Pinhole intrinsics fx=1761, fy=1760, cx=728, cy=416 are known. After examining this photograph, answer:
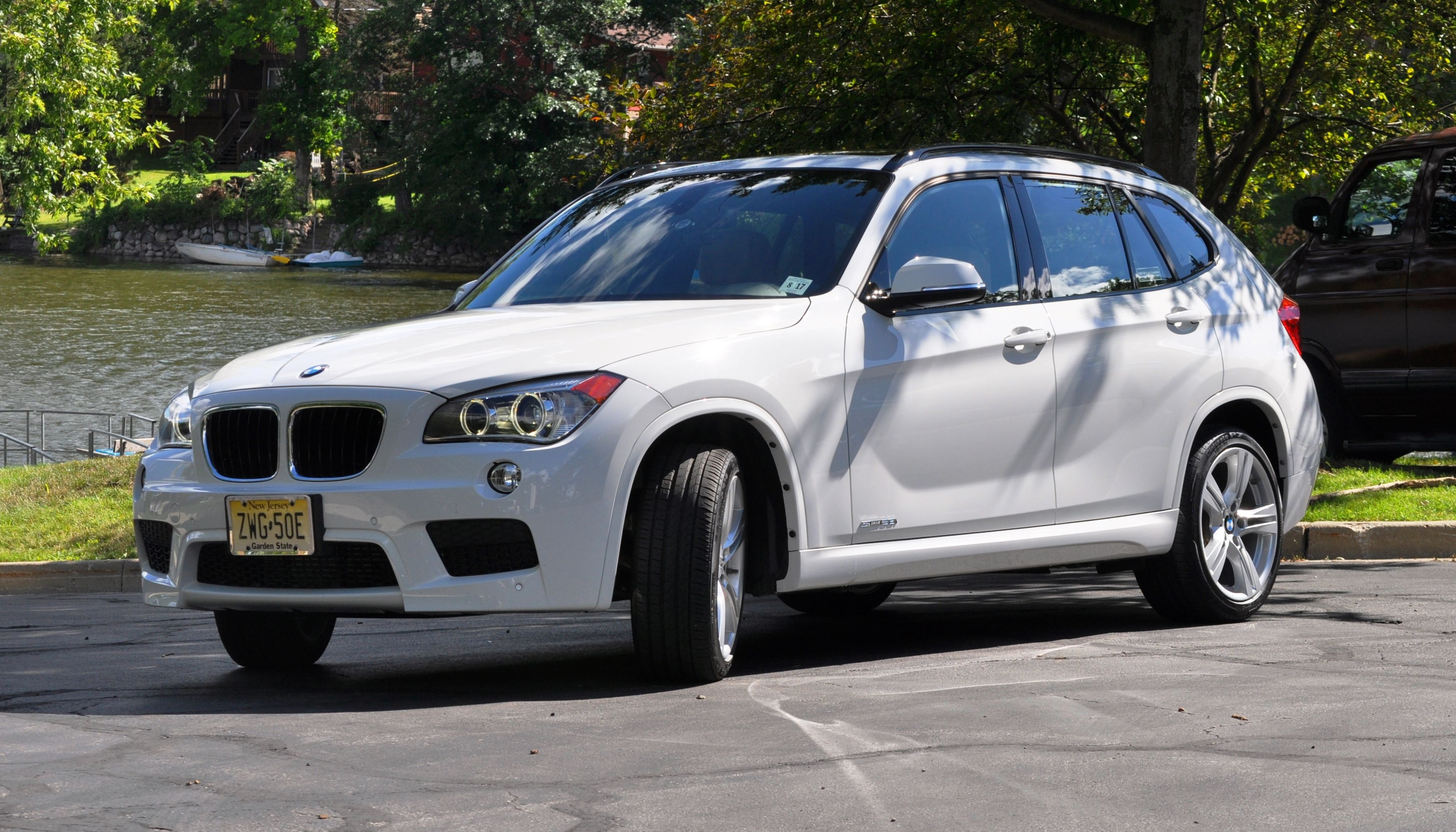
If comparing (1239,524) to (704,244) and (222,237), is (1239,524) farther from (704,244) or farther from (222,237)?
(222,237)

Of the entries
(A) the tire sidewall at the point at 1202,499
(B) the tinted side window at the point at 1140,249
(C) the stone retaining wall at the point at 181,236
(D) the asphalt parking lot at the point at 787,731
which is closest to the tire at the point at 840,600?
(D) the asphalt parking lot at the point at 787,731

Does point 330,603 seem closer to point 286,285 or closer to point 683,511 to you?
point 683,511

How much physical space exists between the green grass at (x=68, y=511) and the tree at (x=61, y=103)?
19.3m

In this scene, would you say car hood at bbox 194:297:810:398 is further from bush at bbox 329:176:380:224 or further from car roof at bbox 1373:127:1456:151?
bush at bbox 329:176:380:224

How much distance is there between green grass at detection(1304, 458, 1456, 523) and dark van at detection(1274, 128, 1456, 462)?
30 cm

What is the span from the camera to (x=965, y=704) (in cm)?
543

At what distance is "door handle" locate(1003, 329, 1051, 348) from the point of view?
6.43 metres

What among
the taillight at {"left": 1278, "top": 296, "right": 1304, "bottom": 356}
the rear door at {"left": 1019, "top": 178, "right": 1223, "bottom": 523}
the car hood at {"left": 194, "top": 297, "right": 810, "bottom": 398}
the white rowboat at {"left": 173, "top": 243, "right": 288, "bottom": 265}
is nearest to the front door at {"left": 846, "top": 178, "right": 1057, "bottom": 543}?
the rear door at {"left": 1019, "top": 178, "right": 1223, "bottom": 523}

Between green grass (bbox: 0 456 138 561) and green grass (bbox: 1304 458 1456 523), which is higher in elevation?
green grass (bbox: 1304 458 1456 523)

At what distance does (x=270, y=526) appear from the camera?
214 inches

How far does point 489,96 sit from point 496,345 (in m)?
58.2

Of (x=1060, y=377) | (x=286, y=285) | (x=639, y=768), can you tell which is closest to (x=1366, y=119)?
(x=1060, y=377)

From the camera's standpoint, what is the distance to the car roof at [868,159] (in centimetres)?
667

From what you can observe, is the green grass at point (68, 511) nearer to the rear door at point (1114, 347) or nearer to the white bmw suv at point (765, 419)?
the white bmw suv at point (765, 419)
